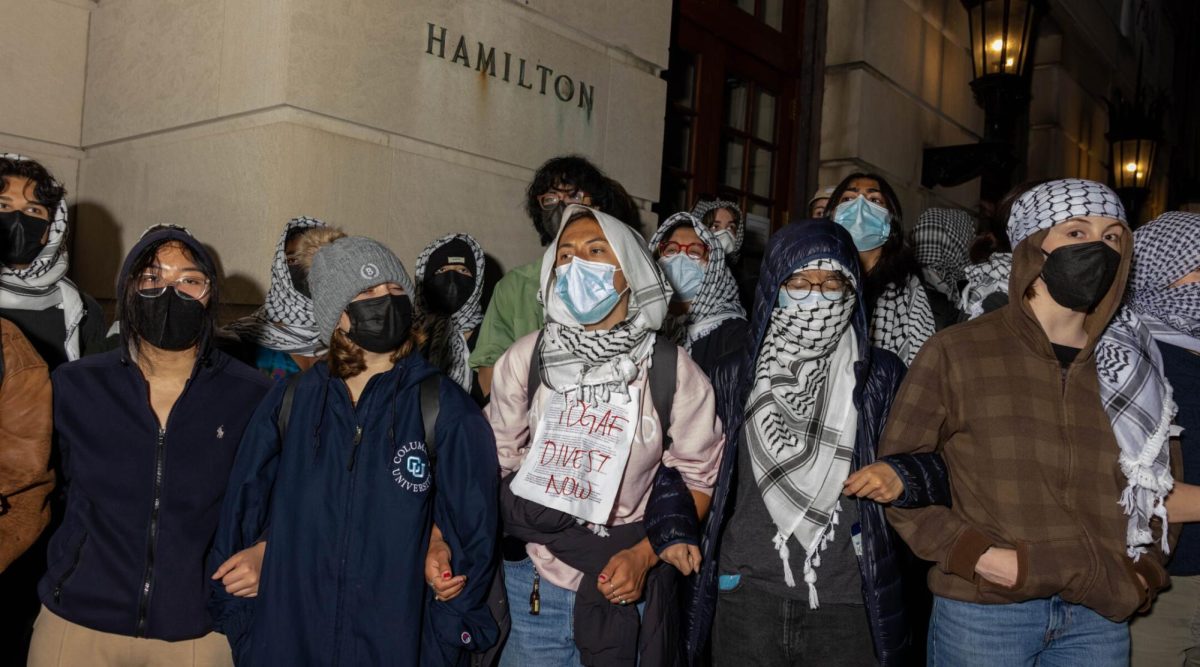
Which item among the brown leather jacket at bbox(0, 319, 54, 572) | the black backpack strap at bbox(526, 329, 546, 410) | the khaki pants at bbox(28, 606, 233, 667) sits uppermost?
the black backpack strap at bbox(526, 329, 546, 410)

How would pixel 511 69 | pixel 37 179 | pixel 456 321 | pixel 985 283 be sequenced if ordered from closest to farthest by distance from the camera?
1. pixel 37 179
2. pixel 985 283
3. pixel 456 321
4. pixel 511 69

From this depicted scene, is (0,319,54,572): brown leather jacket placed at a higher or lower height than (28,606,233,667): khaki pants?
higher

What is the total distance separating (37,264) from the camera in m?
3.09

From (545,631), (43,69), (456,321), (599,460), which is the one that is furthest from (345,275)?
(43,69)

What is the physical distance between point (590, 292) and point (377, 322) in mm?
610

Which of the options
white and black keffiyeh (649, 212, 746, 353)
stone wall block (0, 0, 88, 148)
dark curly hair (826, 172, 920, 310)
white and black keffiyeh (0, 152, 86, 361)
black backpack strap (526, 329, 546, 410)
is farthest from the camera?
stone wall block (0, 0, 88, 148)

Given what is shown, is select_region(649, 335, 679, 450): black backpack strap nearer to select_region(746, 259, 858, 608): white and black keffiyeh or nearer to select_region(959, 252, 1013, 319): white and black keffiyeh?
select_region(746, 259, 858, 608): white and black keffiyeh

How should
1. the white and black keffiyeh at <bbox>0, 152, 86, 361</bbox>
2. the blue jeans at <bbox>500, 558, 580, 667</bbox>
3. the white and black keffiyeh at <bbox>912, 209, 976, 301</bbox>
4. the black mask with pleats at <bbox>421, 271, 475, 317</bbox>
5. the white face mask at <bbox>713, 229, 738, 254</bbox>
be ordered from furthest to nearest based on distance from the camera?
1. the white face mask at <bbox>713, 229, 738, 254</bbox>
2. the white and black keffiyeh at <bbox>912, 209, 976, 301</bbox>
3. the black mask with pleats at <bbox>421, 271, 475, 317</bbox>
4. the white and black keffiyeh at <bbox>0, 152, 86, 361</bbox>
5. the blue jeans at <bbox>500, 558, 580, 667</bbox>

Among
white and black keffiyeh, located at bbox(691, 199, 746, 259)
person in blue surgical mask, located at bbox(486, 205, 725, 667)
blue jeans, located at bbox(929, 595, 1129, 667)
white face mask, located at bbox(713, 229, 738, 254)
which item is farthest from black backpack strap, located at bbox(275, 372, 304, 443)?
white and black keffiyeh, located at bbox(691, 199, 746, 259)

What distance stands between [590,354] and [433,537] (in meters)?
0.66

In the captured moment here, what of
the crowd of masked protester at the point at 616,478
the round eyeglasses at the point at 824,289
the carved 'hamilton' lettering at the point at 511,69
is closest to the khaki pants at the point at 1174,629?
the crowd of masked protester at the point at 616,478

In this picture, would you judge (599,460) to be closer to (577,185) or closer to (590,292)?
(590,292)

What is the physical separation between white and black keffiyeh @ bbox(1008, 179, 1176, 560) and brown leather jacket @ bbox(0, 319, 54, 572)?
2.83m

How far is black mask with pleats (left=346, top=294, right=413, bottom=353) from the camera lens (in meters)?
2.43
